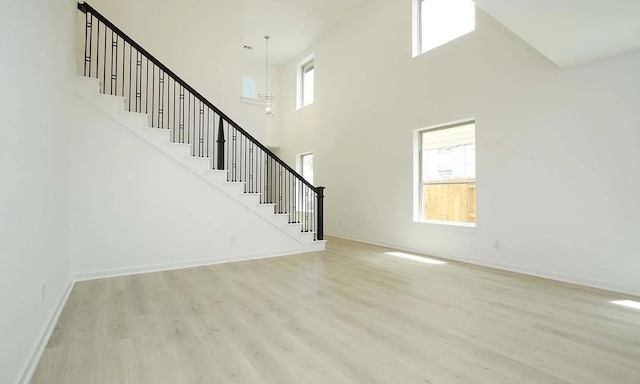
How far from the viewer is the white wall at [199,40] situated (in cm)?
550

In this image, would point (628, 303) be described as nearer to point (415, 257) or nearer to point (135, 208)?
point (415, 257)

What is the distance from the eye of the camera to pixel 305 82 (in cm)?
934

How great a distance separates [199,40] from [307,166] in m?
4.24

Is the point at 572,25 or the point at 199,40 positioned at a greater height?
the point at 199,40

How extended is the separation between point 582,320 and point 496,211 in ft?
6.68

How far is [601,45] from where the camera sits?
3.27 m

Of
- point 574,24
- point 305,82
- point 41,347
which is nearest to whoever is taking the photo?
point 41,347

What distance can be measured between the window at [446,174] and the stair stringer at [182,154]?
2195mm

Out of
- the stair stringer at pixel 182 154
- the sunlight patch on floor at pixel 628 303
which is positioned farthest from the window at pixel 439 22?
the sunlight patch on floor at pixel 628 303

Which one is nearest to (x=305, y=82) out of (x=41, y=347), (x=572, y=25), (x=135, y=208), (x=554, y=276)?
(x=135, y=208)

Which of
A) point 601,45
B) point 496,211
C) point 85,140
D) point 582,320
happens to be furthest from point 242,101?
point 582,320

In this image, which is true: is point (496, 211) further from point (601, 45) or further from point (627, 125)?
point (601, 45)

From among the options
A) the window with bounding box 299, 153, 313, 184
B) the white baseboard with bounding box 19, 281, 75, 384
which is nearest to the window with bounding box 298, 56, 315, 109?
the window with bounding box 299, 153, 313, 184

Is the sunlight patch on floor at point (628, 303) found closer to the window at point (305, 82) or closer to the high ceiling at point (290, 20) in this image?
the high ceiling at point (290, 20)
